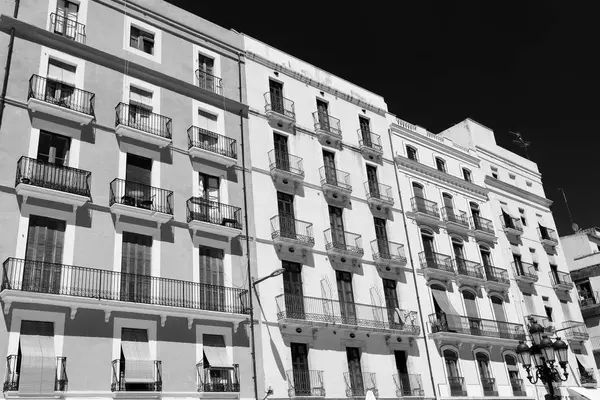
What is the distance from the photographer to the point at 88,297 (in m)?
19.5

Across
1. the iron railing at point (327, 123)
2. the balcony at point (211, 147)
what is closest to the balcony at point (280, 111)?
the iron railing at point (327, 123)

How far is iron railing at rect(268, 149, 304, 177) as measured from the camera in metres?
28.5

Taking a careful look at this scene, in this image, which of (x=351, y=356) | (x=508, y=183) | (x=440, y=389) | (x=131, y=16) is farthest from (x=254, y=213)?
(x=508, y=183)

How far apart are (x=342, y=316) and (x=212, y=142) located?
32.1ft

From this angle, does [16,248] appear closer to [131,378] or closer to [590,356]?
[131,378]

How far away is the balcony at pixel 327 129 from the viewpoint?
31453 millimetres

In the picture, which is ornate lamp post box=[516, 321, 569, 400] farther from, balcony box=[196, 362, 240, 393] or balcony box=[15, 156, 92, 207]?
balcony box=[15, 156, 92, 207]

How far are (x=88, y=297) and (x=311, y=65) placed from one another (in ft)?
62.7

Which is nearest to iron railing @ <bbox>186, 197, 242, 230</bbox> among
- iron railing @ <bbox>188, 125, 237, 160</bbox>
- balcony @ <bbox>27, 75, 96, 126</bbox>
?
iron railing @ <bbox>188, 125, 237, 160</bbox>

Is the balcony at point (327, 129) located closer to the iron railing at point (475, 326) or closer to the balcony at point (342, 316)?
the balcony at point (342, 316)

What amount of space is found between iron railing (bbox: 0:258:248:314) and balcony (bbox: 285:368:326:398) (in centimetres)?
342

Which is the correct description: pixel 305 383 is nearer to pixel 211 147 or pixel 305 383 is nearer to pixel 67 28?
pixel 211 147

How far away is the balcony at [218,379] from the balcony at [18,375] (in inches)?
191

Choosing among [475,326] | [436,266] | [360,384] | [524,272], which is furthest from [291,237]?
[524,272]
